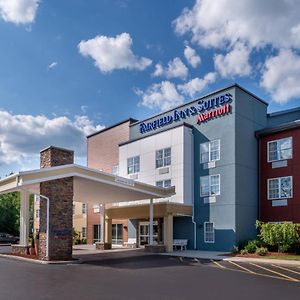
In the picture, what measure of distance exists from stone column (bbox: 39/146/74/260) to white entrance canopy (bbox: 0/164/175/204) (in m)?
0.57

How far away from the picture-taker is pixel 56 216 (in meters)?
20.1

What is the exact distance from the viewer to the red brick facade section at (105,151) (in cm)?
3753

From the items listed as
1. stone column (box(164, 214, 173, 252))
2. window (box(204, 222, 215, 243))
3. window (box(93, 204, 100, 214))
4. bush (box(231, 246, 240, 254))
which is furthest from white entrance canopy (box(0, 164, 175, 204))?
window (box(93, 204, 100, 214))

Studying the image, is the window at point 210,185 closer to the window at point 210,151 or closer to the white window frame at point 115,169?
the window at point 210,151

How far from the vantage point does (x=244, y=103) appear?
93.2ft

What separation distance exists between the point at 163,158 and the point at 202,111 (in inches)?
179

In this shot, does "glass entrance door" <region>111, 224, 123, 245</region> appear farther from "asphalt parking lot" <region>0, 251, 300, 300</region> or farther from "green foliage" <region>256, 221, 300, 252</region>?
"asphalt parking lot" <region>0, 251, 300, 300</region>

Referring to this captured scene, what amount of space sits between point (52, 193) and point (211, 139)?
13.1m

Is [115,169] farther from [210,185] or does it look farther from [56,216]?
[56,216]

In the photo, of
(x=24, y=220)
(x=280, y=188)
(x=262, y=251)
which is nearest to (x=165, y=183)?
(x=280, y=188)

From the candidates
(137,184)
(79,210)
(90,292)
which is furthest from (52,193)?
(79,210)

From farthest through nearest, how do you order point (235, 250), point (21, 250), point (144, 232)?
point (144, 232)
point (235, 250)
point (21, 250)

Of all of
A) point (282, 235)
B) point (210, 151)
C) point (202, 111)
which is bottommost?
point (282, 235)

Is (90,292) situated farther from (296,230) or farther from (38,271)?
(296,230)
